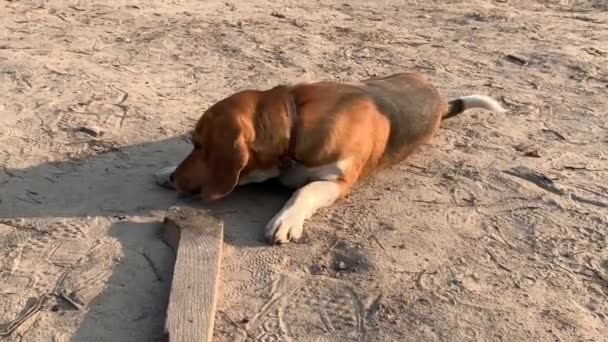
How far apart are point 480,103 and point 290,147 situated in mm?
2144

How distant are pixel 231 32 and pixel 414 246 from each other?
399 cm

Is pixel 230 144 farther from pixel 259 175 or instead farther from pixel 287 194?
pixel 287 194

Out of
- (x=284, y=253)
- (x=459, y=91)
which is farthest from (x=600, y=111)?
(x=284, y=253)

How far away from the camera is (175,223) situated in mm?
4258

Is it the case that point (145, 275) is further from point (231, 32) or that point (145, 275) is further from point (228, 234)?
point (231, 32)

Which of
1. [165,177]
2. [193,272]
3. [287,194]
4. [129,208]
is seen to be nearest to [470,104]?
[287,194]

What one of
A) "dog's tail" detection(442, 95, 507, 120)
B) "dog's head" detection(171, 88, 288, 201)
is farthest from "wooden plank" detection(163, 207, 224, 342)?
"dog's tail" detection(442, 95, 507, 120)

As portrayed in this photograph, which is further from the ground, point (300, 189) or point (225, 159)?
point (225, 159)

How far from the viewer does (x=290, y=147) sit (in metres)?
4.67

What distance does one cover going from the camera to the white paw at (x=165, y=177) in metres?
4.85

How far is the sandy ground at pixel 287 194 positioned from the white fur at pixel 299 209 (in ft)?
0.23

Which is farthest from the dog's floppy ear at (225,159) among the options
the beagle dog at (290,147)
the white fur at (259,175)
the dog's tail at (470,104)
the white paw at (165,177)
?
the dog's tail at (470,104)

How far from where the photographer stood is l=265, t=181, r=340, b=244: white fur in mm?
4359

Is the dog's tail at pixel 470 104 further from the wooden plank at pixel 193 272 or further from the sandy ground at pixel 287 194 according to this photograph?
the wooden plank at pixel 193 272
